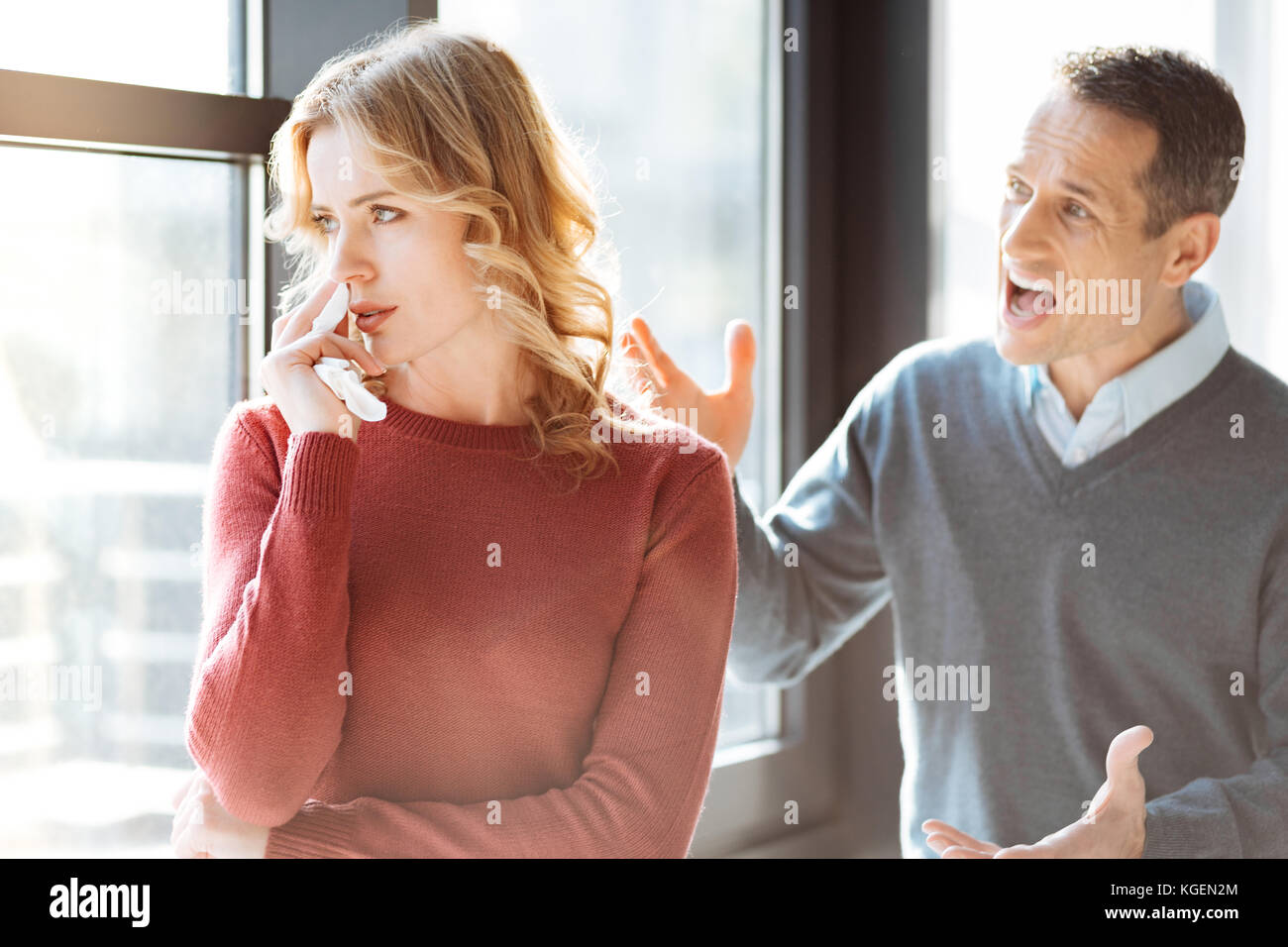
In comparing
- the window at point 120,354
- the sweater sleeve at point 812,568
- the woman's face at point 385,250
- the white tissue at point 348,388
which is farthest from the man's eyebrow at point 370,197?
the sweater sleeve at point 812,568

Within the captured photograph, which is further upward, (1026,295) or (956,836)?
(1026,295)

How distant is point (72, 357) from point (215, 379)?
5.4 inches

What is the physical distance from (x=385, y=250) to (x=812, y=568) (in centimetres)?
64

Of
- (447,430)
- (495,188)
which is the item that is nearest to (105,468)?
(447,430)

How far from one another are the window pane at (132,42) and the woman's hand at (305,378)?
0.32m

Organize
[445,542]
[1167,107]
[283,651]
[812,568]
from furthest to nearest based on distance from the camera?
[812,568] < [1167,107] < [445,542] < [283,651]

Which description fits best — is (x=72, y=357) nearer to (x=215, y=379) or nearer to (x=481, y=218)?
(x=215, y=379)

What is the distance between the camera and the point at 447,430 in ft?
3.24

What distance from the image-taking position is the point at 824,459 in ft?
4.47

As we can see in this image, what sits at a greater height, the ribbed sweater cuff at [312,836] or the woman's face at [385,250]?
the woman's face at [385,250]

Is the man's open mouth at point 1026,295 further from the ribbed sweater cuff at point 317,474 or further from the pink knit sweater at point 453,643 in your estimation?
the ribbed sweater cuff at point 317,474

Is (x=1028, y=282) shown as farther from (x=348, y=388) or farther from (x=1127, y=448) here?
(x=348, y=388)

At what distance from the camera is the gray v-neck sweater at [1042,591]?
1171mm

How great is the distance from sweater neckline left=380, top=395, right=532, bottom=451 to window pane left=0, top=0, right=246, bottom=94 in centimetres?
37
